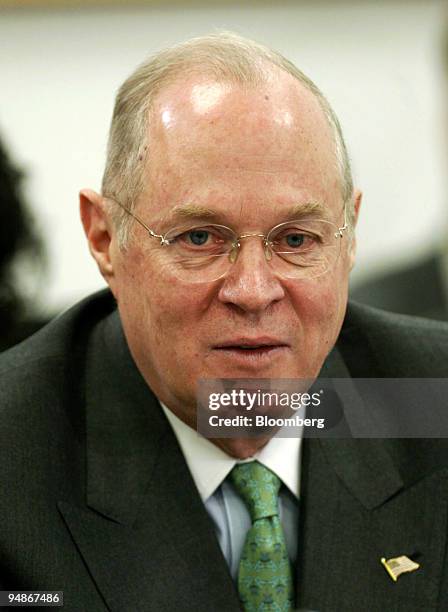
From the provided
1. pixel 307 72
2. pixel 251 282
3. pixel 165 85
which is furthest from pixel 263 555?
pixel 307 72

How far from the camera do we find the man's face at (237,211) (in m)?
1.21

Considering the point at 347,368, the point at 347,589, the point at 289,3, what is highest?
the point at 289,3

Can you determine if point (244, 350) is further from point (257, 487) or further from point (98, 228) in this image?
point (98, 228)

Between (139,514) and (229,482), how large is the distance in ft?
0.42

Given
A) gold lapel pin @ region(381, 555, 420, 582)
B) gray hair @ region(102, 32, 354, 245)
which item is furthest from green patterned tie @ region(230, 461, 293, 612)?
gray hair @ region(102, 32, 354, 245)

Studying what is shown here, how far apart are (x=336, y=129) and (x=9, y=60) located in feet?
7.15

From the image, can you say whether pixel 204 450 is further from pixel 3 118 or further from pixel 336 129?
pixel 3 118

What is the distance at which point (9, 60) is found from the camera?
3252 mm

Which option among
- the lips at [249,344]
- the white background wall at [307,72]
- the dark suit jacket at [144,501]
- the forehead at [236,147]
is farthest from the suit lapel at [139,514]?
the white background wall at [307,72]

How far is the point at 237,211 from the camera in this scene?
1.22 m

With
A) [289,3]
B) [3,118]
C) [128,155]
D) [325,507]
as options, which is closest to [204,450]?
[325,507]

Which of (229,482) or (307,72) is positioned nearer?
(229,482)

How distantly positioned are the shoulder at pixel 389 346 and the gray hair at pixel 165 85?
0.74 feet

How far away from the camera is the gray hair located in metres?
1.27
